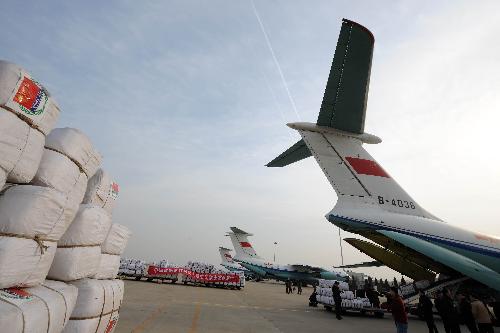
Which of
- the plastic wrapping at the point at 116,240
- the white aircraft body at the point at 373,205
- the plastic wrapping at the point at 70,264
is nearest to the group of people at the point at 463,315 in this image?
the white aircraft body at the point at 373,205

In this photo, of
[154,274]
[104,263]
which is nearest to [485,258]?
[104,263]

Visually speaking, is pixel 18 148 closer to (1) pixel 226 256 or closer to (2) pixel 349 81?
(2) pixel 349 81

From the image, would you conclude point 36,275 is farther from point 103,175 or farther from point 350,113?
point 350,113

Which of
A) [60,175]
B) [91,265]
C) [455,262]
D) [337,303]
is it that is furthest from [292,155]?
[60,175]

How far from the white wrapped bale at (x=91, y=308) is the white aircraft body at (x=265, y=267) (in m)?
39.2

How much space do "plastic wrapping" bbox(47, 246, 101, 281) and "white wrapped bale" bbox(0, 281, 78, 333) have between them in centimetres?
14

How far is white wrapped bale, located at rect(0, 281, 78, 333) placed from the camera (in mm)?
3322

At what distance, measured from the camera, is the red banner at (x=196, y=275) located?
32.0 m

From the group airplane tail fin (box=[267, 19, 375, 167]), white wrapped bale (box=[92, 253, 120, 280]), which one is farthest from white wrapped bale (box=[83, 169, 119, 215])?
airplane tail fin (box=[267, 19, 375, 167])

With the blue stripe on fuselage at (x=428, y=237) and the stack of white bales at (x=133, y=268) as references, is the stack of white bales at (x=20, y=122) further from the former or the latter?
the stack of white bales at (x=133, y=268)

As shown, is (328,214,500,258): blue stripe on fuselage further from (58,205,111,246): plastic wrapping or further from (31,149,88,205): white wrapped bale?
(31,149,88,205): white wrapped bale

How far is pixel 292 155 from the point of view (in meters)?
13.2

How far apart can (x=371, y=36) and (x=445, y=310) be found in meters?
8.70

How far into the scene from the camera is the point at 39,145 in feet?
13.6
